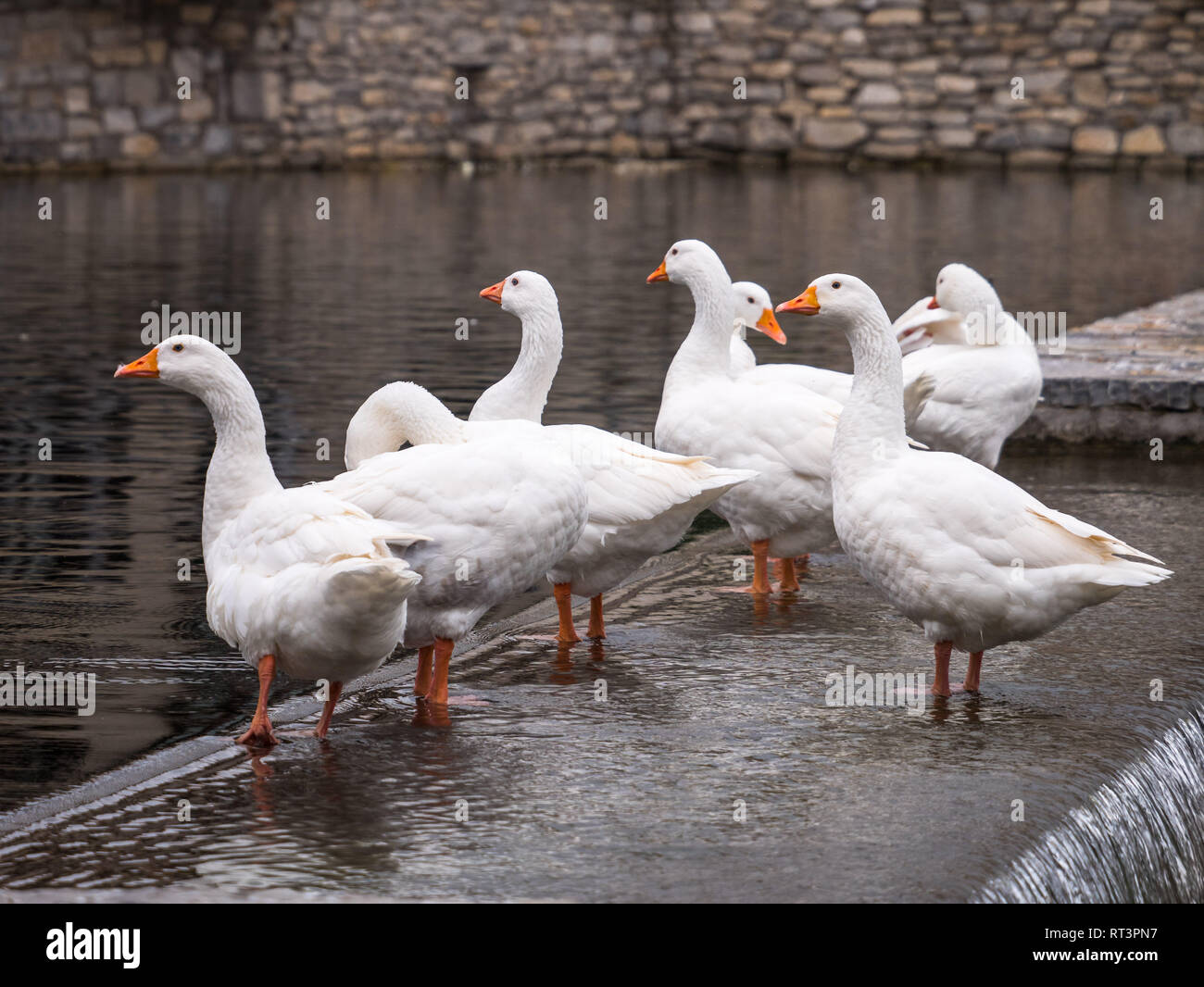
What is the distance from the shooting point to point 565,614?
5543mm

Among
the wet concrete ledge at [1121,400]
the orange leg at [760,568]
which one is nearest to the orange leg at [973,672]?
the orange leg at [760,568]

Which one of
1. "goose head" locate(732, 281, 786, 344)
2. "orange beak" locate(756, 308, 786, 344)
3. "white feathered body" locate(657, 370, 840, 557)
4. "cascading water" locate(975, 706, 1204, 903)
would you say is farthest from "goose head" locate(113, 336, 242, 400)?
"goose head" locate(732, 281, 786, 344)

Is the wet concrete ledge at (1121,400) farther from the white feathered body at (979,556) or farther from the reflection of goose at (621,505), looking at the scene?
the white feathered body at (979,556)

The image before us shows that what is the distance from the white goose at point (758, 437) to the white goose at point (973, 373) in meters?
0.79

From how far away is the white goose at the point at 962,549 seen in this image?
473cm

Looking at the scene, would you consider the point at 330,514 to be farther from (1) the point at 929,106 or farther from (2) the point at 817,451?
(1) the point at 929,106

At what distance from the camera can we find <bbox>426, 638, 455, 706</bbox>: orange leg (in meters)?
4.81

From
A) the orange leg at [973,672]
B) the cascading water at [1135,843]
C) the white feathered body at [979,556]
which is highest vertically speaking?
the white feathered body at [979,556]

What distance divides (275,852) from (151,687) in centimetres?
166

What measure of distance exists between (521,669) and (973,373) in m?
2.65

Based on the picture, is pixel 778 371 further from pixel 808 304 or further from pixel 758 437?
pixel 808 304

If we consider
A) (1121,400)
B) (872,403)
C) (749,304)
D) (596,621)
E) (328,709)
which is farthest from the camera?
(1121,400)

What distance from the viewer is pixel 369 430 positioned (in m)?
5.41

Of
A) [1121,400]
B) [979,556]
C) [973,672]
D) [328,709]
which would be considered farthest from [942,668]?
[1121,400]
